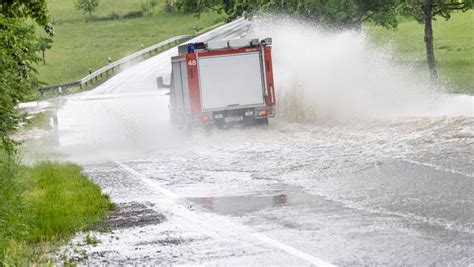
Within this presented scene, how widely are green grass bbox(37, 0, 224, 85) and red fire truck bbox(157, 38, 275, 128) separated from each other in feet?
143

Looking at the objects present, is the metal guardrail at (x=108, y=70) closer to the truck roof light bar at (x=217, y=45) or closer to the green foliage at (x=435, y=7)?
the green foliage at (x=435, y=7)

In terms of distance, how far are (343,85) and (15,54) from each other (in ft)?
64.0

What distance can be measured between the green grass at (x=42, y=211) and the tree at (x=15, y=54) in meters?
0.76

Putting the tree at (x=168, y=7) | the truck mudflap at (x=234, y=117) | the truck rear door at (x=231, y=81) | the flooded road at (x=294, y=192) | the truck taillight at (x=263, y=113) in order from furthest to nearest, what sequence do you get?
the tree at (x=168, y=7) → the truck taillight at (x=263, y=113) → the truck rear door at (x=231, y=81) → the truck mudflap at (x=234, y=117) → the flooded road at (x=294, y=192)

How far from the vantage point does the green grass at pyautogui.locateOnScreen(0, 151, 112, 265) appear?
37.3 ft

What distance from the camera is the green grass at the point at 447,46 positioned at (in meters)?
42.2

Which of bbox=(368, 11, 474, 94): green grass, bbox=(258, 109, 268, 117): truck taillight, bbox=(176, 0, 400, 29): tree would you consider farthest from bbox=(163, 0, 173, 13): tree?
bbox=(258, 109, 268, 117): truck taillight

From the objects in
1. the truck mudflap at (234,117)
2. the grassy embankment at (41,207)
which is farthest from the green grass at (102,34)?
the grassy embankment at (41,207)

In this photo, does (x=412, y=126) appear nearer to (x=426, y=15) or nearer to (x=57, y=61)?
(x=426, y=15)

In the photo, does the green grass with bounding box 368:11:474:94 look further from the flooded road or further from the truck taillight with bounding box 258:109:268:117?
the flooded road

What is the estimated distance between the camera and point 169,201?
16109mm

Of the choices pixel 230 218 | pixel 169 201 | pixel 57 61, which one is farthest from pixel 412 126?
pixel 57 61

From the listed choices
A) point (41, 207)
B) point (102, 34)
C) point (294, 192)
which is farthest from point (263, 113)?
point (102, 34)

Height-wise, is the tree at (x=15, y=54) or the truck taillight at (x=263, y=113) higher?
the tree at (x=15, y=54)
